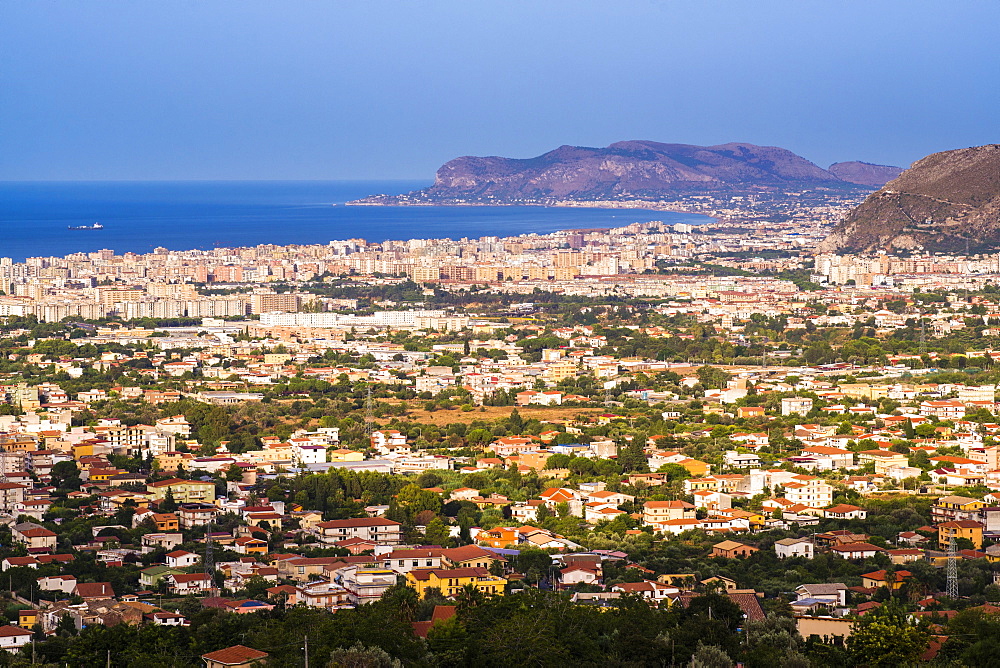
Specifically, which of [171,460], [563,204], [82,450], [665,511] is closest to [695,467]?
[665,511]

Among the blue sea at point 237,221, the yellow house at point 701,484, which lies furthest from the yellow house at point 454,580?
the blue sea at point 237,221

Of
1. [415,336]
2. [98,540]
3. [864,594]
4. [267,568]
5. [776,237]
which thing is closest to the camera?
[864,594]

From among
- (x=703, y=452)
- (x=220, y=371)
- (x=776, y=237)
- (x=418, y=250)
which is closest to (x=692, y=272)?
(x=418, y=250)

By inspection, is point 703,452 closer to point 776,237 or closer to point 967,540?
point 967,540

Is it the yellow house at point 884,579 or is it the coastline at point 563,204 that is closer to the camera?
the yellow house at point 884,579

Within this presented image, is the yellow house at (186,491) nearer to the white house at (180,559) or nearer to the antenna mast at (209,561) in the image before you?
the antenna mast at (209,561)

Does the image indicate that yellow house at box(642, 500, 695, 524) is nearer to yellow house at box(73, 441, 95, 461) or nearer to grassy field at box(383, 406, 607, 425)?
yellow house at box(73, 441, 95, 461)
